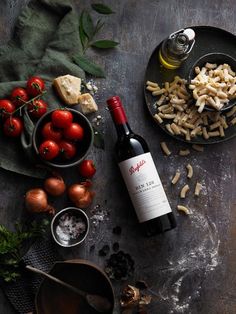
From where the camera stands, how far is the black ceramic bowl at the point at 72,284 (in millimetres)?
1917

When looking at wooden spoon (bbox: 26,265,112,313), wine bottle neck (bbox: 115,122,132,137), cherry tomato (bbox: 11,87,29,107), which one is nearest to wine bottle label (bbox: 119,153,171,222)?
wine bottle neck (bbox: 115,122,132,137)

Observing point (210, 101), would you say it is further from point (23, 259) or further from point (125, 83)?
point (23, 259)

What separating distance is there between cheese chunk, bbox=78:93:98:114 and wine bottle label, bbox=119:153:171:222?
0.89 feet

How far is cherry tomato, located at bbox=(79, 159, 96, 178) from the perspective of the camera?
2.04m

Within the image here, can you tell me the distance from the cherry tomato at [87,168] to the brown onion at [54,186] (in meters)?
0.09

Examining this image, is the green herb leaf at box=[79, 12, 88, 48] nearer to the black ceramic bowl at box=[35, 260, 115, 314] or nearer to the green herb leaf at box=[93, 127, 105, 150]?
the green herb leaf at box=[93, 127, 105, 150]

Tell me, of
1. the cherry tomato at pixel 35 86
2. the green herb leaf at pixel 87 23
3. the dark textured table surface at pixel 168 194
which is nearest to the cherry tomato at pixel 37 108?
the cherry tomato at pixel 35 86

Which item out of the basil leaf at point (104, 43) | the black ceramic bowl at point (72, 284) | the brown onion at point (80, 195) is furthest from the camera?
the basil leaf at point (104, 43)

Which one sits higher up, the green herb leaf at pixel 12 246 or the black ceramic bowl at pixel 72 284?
the green herb leaf at pixel 12 246

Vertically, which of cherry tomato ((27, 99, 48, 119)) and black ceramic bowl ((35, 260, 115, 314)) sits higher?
cherry tomato ((27, 99, 48, 119))

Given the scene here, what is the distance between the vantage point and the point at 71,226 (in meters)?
2.04

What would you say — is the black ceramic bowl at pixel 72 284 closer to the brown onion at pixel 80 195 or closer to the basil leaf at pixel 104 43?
the brown onion at pixel 80 195

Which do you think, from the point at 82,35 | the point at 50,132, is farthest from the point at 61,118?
the point at 82,35

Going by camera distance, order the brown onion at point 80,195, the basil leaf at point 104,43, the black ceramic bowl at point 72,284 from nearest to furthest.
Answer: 1. the black ceramic bowl at point 72,284
2. the brown onion at point 80,195
3. the basil leaf at point 104,43
